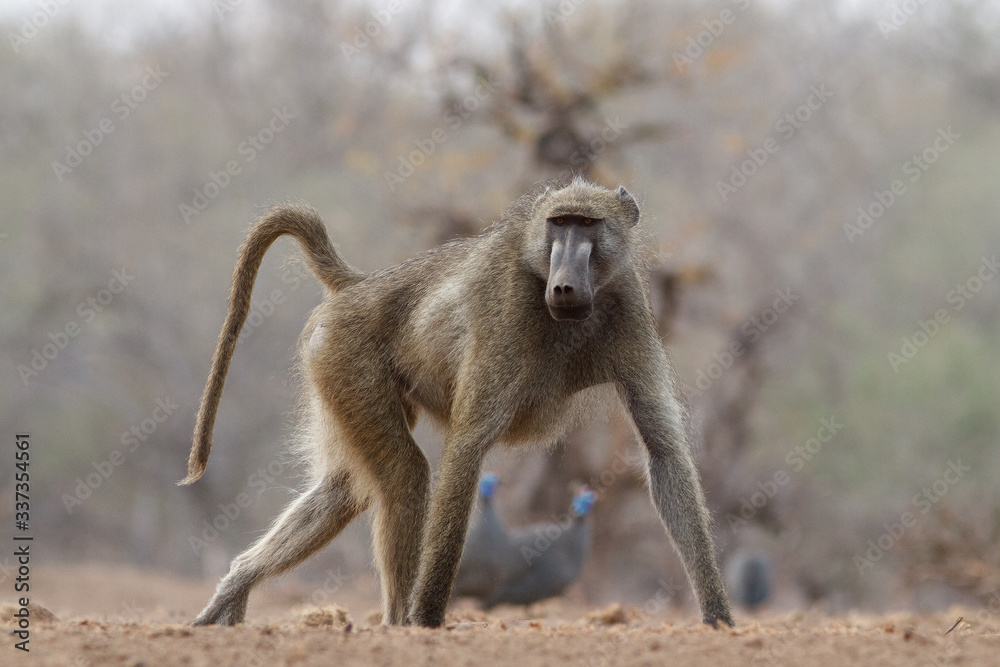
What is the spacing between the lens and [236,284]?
4664 millimetres

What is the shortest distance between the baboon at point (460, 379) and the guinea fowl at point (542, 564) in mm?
2773

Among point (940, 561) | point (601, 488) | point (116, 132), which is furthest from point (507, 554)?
point (116, 132)

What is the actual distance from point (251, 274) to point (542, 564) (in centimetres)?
342

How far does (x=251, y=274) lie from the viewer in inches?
185

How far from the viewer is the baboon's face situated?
12.6 ft

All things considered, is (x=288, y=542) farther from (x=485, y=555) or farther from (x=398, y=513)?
(x=485, y=555)

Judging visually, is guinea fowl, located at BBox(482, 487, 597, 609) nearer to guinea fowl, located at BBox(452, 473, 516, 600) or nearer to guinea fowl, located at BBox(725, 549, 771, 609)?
guinea fowl, located at BBox(452, 473, 516, 600)

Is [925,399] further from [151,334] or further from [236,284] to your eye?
[236,284]

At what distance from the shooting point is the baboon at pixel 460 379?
3.95 m

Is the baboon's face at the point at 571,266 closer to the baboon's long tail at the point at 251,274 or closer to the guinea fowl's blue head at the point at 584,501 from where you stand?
the baboon's long tail at the point at 251,274

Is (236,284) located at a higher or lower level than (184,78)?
lower

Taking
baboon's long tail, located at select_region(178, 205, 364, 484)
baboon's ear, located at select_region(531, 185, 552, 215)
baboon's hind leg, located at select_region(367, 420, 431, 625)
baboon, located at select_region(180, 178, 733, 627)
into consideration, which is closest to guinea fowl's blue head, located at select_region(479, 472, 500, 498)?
baboon, located at select_region(180, 178, 733, 627)

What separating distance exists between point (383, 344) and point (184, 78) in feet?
48.2

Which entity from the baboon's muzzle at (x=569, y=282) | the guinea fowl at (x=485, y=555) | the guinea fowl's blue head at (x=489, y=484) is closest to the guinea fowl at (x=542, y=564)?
the guinea fowl at (x=485, y=555)
